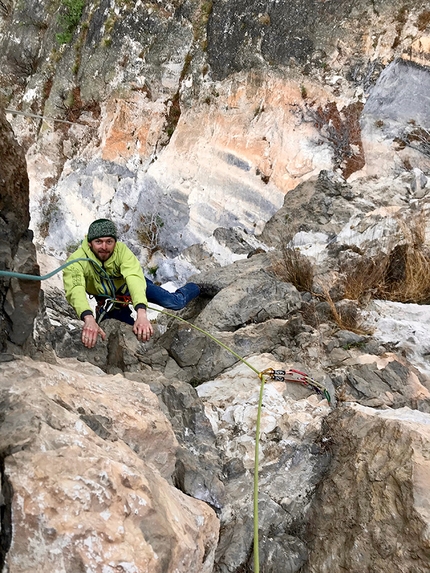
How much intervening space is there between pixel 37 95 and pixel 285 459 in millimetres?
9085

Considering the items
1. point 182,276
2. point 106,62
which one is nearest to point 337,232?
point 182,276

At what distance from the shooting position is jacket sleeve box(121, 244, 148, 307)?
3184 millimetres

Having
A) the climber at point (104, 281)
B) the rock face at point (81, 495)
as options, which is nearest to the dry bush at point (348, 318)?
the climber at point (104, 281)

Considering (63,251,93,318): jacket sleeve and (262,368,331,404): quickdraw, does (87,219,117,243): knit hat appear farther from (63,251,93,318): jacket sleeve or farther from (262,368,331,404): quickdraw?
(262,368,331,404): quickdraw

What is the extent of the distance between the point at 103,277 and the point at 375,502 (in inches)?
94.7

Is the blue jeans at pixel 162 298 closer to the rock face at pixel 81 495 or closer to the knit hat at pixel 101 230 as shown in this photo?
the knit hat at pixel 101 230

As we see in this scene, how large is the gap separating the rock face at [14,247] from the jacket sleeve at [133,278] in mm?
1081

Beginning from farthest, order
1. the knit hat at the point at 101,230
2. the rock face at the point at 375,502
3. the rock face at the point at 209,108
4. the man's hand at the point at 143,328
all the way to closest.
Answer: the rock face at the point at 209,108 → the knit hat at the point at 101,230 → the man's hand at the point at 143,328 → the rock face at the point at 375,502

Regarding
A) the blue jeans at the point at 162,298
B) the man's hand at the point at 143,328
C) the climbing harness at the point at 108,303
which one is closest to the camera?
the man's hand at the point at 143,328

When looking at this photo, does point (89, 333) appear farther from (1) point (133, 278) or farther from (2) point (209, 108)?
(2) point (209, 108)

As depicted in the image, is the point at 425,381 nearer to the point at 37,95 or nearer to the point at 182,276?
the point at 182,276

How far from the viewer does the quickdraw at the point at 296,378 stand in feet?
9.51

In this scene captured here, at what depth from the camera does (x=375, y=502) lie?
2.04 meters

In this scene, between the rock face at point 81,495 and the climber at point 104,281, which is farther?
the climber at point 104,281
